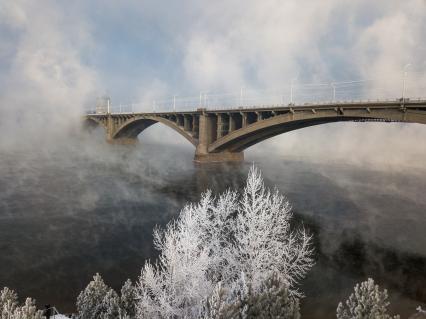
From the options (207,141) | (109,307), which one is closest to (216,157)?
(207,141)

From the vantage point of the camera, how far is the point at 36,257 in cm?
2456

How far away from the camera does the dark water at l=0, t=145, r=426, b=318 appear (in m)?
21.5

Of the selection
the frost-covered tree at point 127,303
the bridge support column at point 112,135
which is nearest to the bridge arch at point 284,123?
the frost-covered tree at point 127,303

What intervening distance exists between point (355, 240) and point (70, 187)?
35.6m

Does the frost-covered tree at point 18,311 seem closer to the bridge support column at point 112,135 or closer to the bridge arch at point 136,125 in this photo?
the bridge arch at point 136,125

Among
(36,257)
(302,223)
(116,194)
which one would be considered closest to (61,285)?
(36,257)

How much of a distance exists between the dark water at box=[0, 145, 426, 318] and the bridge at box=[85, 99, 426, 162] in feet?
20.3

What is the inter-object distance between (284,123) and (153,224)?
2963cm

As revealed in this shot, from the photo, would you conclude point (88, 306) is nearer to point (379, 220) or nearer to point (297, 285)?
point (297, 285)

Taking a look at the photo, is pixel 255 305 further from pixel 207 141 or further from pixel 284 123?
pixel 207 141

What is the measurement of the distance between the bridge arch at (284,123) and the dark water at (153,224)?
5.58 m

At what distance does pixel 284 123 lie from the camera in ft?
179

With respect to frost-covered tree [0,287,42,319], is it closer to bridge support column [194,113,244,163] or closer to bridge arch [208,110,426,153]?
bridge arch [208,110,426,153]

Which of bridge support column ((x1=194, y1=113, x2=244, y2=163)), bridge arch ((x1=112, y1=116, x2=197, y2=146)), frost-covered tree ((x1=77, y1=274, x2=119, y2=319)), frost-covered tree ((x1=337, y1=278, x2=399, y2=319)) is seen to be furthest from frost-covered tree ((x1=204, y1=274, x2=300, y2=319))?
bridge arch ((x1=112, y1=116, x2=197, y2=146))
